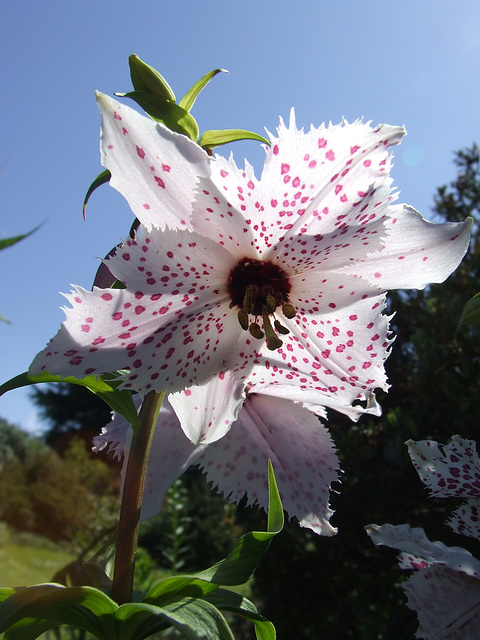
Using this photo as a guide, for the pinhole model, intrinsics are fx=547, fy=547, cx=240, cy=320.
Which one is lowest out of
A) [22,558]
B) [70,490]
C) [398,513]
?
[398,513]

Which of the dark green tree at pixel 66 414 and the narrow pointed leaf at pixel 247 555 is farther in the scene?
the dark green tree at pixel 66 414

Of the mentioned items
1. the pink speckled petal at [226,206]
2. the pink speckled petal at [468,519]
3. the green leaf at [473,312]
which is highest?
the pink speckled petal at [226,206]

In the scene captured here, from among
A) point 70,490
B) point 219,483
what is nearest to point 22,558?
point 70,490

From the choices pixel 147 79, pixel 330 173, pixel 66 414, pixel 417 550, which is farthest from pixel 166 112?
pixel 66 414

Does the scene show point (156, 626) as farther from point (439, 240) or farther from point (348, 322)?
point (439, 240)

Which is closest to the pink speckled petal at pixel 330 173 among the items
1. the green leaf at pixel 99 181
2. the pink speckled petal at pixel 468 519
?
the green leaf at pixel 99 181

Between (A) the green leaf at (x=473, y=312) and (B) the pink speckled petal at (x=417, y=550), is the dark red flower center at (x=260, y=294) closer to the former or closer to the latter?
(A) the green leaf at (x=473, y=312)

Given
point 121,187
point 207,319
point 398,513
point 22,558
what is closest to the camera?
point 121,187

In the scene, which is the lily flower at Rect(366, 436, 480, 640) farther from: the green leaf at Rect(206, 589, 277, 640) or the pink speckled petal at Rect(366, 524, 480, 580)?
the green leaf at Rect(206, 589, 277, 640)
